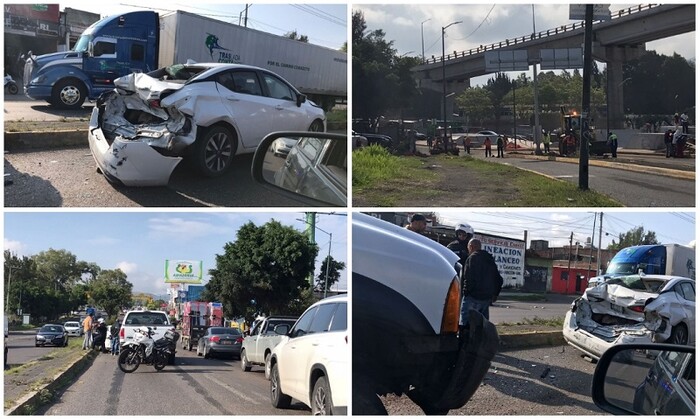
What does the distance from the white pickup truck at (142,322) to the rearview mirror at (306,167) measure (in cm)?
507

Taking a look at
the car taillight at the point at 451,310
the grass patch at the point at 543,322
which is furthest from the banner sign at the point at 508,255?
the car taillight at the point at 451,310

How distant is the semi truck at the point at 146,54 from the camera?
10883mm

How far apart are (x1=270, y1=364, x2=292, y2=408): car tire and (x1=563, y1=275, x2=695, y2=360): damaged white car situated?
2.40m

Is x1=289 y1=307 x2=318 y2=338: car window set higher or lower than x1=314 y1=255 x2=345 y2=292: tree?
lower

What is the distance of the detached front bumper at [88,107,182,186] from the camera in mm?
5758

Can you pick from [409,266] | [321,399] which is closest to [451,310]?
[409,266]

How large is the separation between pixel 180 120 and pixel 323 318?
2432 millimetres

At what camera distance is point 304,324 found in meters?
5.13

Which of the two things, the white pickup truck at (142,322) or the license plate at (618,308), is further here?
the white pickup truck at (142,322)

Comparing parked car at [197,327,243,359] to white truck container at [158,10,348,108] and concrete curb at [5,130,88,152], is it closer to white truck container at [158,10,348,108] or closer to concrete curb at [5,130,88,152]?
concrete curb at [5,130,88,152]

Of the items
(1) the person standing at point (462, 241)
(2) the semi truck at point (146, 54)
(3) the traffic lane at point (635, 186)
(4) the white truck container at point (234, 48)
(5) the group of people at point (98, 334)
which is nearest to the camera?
(1) the person standing at point (462, 241)

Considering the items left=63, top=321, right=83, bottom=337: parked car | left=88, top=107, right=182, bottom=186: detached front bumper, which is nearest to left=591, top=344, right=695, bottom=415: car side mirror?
left=88, top=107, right=182, bottom=186: detached front bumper

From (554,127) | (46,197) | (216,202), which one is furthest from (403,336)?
(554,127)

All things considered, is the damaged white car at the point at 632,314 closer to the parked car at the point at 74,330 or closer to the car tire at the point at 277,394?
the car tire at the point at 277,394
